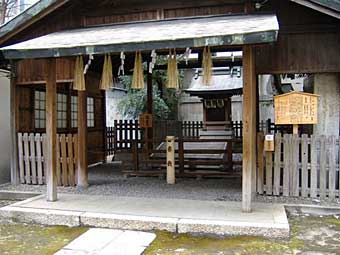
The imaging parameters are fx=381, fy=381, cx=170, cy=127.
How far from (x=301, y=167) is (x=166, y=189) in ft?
10.1

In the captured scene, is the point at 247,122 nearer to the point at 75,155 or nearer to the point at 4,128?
the point at 75,155

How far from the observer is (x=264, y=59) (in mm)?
7895

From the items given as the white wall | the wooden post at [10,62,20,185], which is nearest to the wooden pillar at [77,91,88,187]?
the wooden post at [10,62,20,185]

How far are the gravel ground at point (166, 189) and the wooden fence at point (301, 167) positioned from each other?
10.2 inches

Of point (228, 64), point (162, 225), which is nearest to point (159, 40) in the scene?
point (162, 225)

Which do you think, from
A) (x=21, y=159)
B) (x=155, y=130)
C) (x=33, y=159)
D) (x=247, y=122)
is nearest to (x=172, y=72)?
(x=247, y=122)

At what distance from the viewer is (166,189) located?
29.4 ft

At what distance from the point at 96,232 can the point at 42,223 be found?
3.94 ft

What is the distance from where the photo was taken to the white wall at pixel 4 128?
10.3m

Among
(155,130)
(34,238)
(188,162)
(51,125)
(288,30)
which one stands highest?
(288,30)

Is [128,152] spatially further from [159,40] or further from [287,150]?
[159,40]

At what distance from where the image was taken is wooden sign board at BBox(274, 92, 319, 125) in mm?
7449

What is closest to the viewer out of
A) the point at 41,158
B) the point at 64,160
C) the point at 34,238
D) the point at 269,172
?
the point at 34,238

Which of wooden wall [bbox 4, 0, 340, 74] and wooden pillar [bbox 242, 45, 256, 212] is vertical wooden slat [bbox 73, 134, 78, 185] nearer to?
wooden wall [bbox 4, 0, 340, 74]
